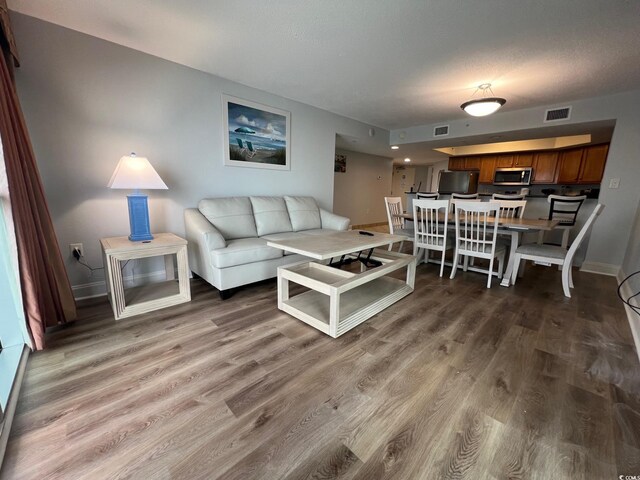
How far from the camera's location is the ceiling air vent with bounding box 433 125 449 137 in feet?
15.3

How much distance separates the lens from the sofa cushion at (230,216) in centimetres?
277

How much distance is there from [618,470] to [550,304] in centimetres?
184

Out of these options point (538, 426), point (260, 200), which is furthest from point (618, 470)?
point (260, 200)

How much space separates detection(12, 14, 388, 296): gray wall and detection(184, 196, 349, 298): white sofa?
0.36 metres

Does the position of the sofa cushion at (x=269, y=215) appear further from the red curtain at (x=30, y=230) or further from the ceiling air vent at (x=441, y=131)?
the ceiling air vent at (x=441, y=131)

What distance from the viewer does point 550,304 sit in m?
2.46

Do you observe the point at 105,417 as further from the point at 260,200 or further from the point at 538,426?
the point at 260,200

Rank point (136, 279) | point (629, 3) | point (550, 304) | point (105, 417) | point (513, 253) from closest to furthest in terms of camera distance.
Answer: point (105, 417), point (629, 3), point (550, 304), point (136, 279), point (513, 253)

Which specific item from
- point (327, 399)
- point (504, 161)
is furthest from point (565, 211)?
point (327, 399)

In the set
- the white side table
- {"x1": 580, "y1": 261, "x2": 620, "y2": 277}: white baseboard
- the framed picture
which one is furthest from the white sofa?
{"x1": 580, "y1": 261, "x2": 620, "y2": 277}: white baseboard

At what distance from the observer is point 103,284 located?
96.7 inches

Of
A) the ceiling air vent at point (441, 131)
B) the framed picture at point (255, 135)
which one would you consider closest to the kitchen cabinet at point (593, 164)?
the ceiling air vent at point (441, 131)

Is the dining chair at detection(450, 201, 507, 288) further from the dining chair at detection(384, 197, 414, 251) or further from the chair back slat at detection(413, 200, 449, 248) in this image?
the dining chair at detection(384, 197, 414, 251)

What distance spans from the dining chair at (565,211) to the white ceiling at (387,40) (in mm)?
1312
